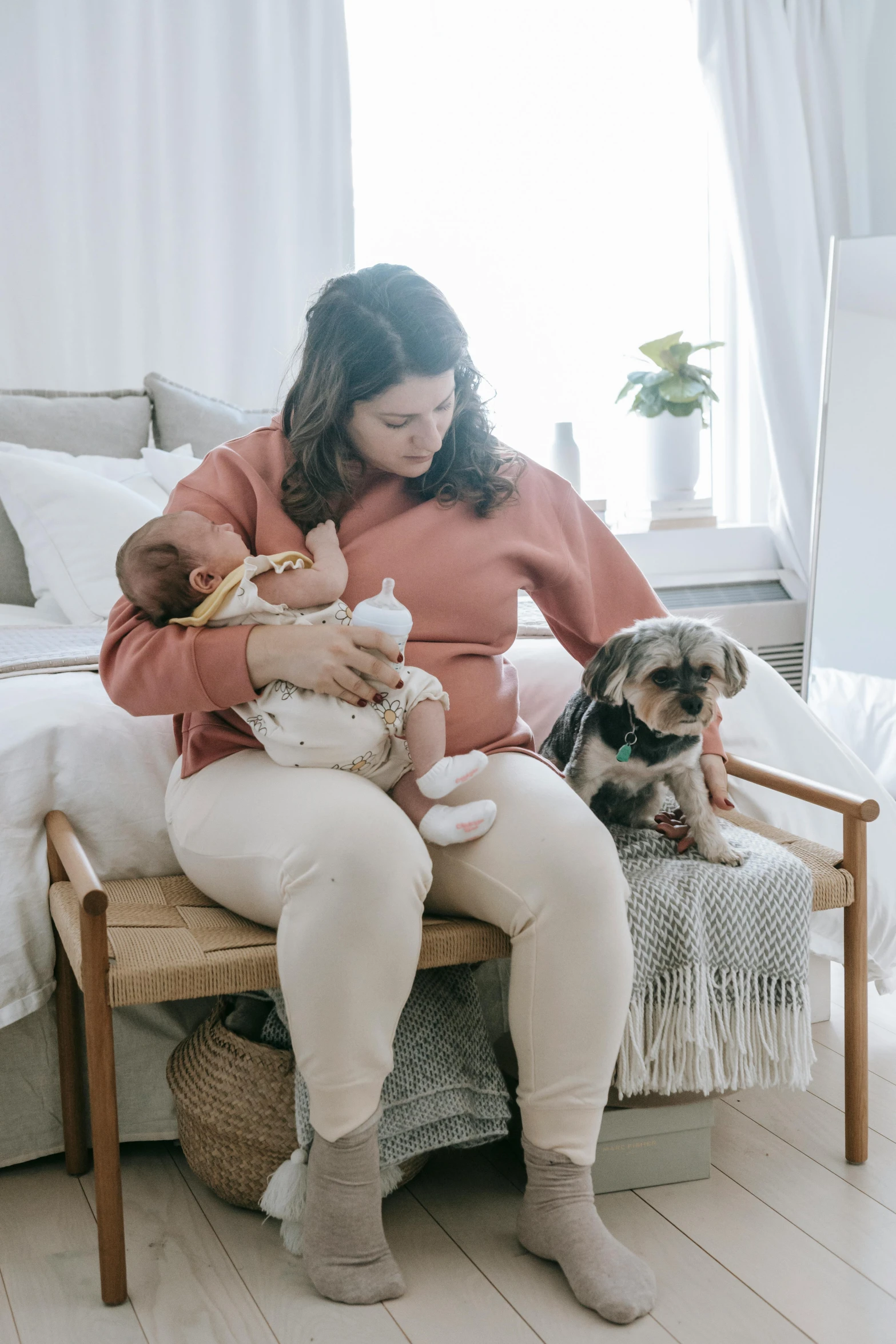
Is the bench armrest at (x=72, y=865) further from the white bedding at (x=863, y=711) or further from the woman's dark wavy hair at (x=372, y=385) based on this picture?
the white bedding at (x=863, y=711)

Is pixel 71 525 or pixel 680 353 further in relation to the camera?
pixel 680 353

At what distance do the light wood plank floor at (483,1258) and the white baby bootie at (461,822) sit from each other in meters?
0.50

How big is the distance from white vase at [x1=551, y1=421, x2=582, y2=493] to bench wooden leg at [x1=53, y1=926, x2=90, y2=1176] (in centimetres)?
232

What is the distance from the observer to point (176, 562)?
1.32 metres

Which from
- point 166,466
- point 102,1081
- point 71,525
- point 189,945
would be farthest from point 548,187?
point 102,1081

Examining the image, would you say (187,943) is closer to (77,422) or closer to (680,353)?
(77,422)

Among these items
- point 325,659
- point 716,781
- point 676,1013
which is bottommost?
point 676,1013

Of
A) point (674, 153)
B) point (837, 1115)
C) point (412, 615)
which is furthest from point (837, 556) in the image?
point (412, 615)

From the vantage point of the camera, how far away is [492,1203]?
4.74 ft

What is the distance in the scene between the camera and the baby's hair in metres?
1.32

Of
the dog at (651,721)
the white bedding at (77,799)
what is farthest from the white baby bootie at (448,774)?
the white bedding at (77,799)

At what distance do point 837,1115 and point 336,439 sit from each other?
1.19 metres

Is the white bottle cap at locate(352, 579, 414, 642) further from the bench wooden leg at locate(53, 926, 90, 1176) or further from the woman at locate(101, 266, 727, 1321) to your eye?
the bench wooden leg at locate(53, 926, 90, 1176)

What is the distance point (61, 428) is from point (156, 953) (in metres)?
1.73
